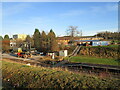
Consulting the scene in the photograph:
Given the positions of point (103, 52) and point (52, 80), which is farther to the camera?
point (103, 52)

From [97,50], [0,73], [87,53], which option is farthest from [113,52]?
[0,73]

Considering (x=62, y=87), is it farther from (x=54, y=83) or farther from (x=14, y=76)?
(x=14, y=76)

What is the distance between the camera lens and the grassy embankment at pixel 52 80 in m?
7.09

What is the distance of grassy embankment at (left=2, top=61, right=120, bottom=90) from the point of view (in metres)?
7.09

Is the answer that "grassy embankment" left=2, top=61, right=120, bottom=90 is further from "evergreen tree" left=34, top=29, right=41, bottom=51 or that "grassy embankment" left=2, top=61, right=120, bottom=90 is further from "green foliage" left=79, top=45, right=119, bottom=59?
"evergreen tree" left=34, top=29, right=41, bottom=51

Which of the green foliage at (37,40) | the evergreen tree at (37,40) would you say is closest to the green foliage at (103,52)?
the evergreen tree at (37,40)

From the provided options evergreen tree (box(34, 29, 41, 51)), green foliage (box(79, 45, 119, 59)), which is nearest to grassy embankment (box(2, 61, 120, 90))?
green foliage (box(79, 45, 119, 59))

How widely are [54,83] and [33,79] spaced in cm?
232

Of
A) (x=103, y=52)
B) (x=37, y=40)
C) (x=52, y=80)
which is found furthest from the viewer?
(x=37, y=40)

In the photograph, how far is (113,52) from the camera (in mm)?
21922

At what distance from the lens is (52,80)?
8.34m

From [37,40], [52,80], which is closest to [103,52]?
[52,80]

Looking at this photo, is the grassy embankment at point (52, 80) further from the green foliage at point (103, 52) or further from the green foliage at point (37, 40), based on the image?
the green foliage at point (37, 40)

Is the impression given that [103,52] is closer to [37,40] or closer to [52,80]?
[52,80]
